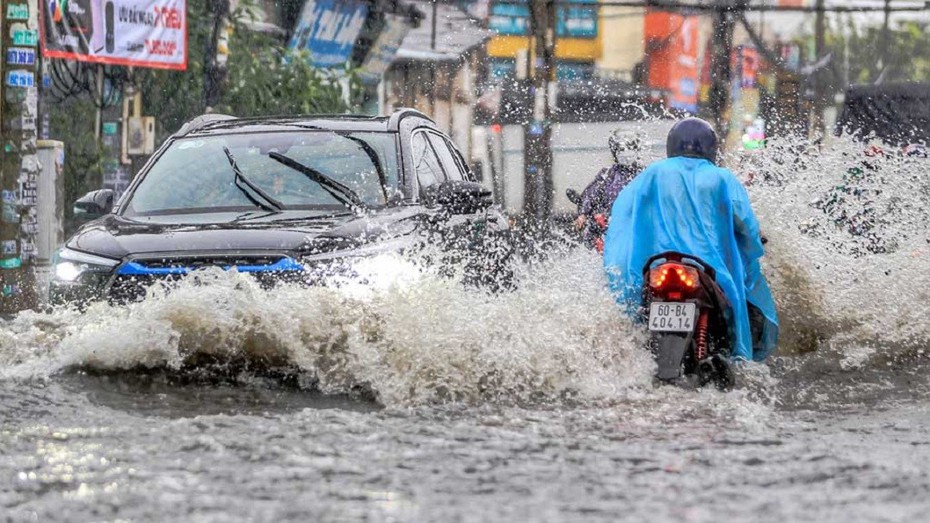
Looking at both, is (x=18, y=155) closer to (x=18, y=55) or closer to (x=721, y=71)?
(x=18, y=55)

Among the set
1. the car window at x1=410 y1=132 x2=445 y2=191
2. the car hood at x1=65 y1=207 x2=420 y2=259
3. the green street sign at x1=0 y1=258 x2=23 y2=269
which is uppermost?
the car window at x1=410 y1=132 x2=445 y2=191

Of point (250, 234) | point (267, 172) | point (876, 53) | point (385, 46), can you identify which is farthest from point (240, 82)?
point (876, 53)

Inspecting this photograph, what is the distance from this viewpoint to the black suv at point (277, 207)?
849 cm

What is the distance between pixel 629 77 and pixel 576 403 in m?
55.0

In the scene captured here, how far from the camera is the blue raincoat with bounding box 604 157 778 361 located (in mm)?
8523

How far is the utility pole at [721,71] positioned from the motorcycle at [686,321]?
20.3 meters

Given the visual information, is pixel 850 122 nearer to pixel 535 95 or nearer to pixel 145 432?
pixel 535 95

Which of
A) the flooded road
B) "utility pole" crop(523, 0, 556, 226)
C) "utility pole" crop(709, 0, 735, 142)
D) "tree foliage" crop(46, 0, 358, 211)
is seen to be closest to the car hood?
the flooded road

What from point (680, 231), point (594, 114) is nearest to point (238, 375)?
point (680, 231)

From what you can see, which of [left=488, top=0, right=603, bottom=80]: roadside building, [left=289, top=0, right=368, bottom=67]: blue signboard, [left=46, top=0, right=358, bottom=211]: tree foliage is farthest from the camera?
[left=488, top=0, right=603, bottom=80]: roadside building

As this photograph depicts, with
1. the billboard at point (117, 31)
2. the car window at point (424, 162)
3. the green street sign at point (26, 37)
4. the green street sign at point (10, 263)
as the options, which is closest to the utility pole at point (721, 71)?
the billboard at point (117, 31)

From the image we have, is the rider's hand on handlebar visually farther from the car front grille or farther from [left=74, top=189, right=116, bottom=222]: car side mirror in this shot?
the car front grille

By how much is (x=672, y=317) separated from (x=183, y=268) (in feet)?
7.48

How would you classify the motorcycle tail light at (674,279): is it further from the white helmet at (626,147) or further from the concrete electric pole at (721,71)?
the concrete electric pole at (721,71)
